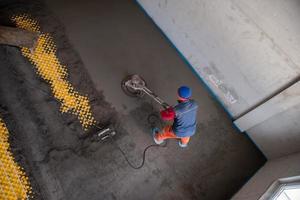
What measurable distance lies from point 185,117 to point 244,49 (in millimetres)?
1201

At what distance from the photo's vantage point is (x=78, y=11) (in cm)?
485

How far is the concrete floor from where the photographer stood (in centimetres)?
427

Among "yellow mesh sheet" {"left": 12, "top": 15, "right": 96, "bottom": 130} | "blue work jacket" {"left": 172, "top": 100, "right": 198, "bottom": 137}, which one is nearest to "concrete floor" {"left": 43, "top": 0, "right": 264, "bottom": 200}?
"yellow mesh sheet" {"left": 12, "top": 15, "right": 96, "bottom": 130}

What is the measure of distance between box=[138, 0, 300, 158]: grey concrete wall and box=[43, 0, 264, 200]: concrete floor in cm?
26

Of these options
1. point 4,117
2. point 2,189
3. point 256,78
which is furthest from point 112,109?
point 256,78

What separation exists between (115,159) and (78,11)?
99.0 inches

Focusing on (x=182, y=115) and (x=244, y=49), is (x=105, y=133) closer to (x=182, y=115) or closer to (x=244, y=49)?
(x=182, y=115)

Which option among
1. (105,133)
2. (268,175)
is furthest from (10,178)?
(268,175)

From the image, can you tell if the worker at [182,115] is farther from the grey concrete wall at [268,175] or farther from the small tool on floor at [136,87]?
the grey concrete wall at [268,175]

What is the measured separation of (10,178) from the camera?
3.63 meters

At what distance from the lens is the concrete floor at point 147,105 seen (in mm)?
4270

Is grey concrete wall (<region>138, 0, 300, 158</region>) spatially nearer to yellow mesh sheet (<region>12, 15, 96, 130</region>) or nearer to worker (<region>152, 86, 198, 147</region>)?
worker (<region>152, 86, 198, 147</region>)

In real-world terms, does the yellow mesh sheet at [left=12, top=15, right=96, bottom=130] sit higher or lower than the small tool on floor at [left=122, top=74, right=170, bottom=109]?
higher

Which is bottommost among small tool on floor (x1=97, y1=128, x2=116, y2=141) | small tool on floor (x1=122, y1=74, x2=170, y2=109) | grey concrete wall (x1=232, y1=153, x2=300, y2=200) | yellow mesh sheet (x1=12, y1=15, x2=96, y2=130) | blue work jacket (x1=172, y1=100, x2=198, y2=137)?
grey concrete wall (x1=232, y1=153, x2=300, y2=200)
